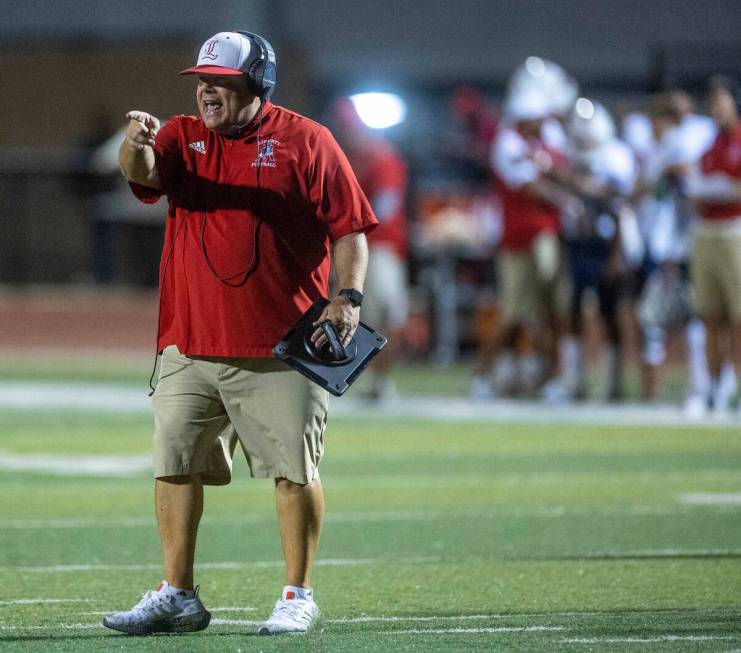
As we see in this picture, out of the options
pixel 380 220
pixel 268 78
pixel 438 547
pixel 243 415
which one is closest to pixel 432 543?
pixel 438 547

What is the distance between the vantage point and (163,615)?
5512 millimetres

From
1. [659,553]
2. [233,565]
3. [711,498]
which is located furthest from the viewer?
[711,498]

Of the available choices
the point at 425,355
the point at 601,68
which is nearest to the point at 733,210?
the point at 425,355

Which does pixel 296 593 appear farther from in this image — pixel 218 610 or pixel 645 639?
pixel 645 639

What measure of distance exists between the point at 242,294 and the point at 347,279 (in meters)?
0.36

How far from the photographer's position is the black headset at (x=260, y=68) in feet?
18.3

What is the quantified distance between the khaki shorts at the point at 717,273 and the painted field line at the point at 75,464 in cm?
470

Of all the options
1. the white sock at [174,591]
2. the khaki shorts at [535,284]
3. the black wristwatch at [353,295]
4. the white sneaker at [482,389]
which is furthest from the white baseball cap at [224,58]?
the white sneaker at [482,389]

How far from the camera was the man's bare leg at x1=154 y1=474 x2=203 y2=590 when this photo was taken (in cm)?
557

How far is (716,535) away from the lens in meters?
7.69

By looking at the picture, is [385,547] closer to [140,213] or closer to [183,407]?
[183,407]

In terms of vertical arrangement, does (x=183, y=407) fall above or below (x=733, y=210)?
below

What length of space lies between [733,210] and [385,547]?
6392 mm

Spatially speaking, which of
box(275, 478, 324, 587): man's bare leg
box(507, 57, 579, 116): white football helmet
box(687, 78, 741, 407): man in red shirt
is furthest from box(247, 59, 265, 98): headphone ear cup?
box(507, 57, 579, 116): white football helmet
